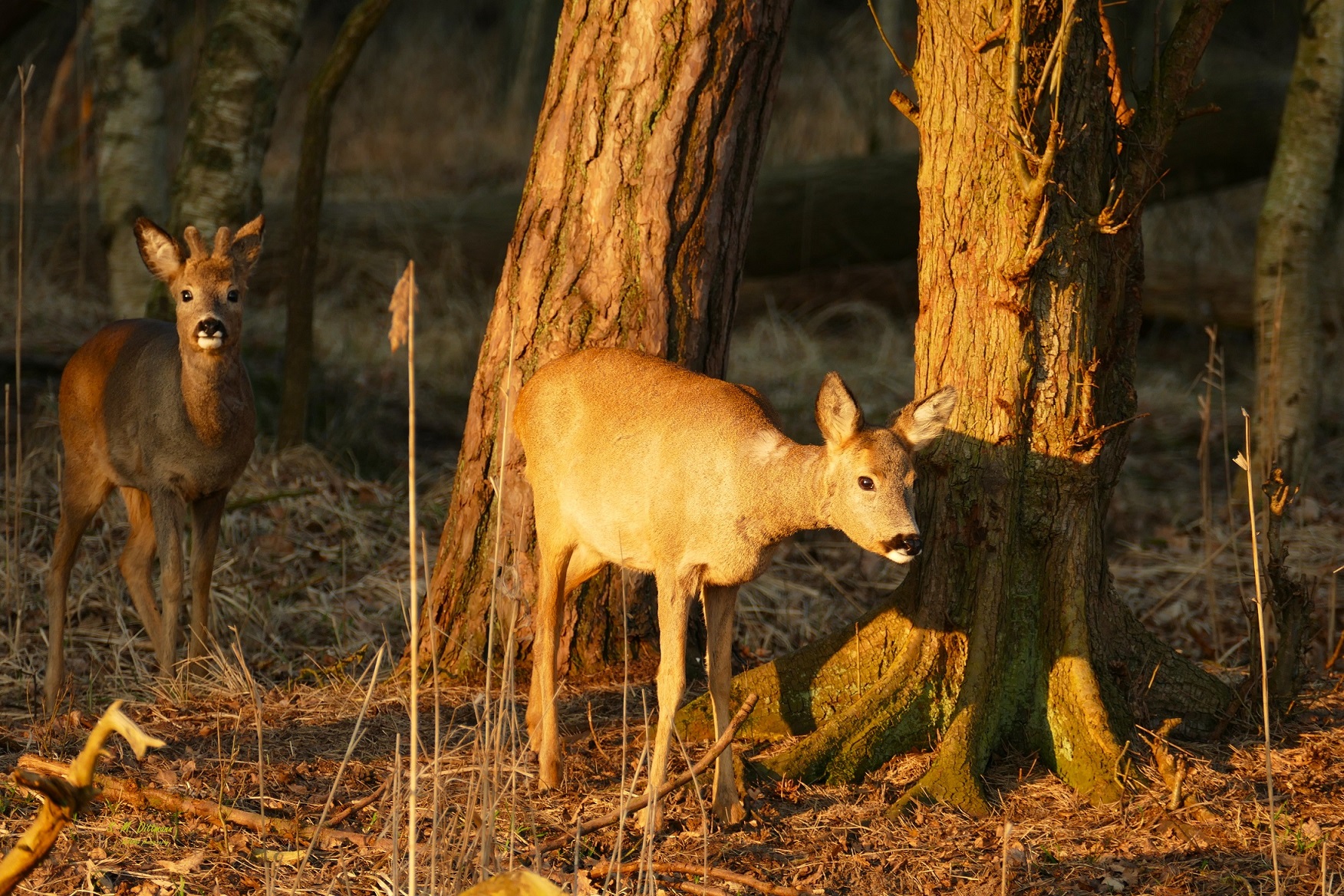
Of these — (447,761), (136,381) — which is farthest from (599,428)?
(136,381)

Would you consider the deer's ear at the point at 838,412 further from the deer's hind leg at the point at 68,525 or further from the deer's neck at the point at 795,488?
the deer's hind leg at the point at 68,525

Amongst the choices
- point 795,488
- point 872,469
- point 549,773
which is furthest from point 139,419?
point 872,469

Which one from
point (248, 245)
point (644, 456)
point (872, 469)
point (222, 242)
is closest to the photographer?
point (872, 469)

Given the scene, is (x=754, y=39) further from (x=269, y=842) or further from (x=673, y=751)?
(x=269, y=842)

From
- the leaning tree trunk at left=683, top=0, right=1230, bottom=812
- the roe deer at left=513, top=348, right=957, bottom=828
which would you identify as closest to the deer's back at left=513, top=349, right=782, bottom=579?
the roe deer at left=513, top=348, right=957, bottom=828

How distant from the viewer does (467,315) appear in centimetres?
1279

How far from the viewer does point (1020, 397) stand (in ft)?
16.4

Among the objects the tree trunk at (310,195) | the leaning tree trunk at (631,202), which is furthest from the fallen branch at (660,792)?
the tree trunk at (310,195)

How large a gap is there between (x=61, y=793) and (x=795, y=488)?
270 cm

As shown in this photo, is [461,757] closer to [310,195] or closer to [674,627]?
[674,627]

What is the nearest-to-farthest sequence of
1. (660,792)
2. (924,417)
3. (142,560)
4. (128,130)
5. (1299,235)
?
(660,792) → (924,417) → (142,560) → (1299,235) → (128,130)

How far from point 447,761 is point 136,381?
2.70 metres

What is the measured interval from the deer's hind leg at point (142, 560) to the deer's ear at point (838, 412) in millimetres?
3529

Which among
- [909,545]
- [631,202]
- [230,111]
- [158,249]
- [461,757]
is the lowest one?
[461,757]
